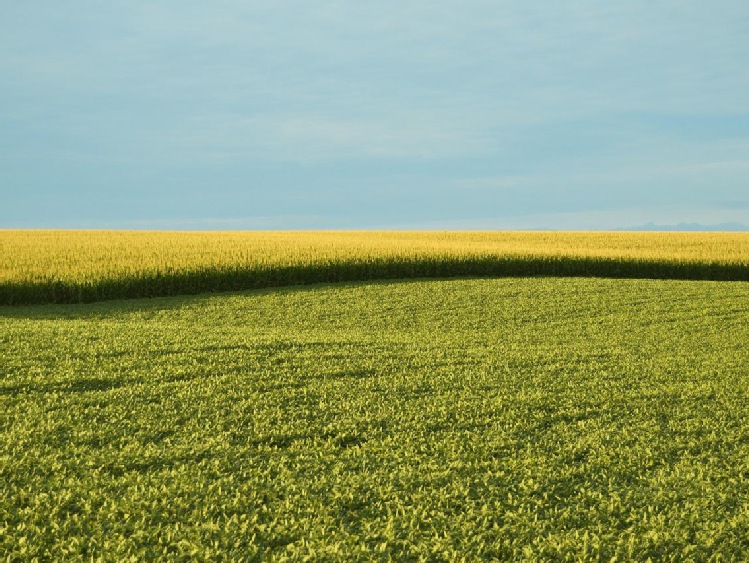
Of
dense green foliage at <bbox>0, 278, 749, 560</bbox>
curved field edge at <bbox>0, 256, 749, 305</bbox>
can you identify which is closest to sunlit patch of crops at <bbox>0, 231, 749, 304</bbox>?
curved field edge at <bbox>0, 256, 749, 305</bbox>

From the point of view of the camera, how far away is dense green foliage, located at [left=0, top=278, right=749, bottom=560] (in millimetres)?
3318

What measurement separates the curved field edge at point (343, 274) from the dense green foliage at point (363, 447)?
4.86m

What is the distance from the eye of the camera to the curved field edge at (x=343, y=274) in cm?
1321

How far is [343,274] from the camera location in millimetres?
15773

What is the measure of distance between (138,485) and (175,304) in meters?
9.32

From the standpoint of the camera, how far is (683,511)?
12.1 ft

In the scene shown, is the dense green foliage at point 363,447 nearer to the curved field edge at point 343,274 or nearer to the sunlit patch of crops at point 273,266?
the curved field edge at point 343,274

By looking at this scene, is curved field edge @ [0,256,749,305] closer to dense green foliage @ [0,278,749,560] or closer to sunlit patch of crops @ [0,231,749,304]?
sunlit patch of crops @ [0,231,749,304]

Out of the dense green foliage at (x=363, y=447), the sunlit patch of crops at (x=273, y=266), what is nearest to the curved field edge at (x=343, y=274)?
the sunlit patch of crops at (x=273, y=266)

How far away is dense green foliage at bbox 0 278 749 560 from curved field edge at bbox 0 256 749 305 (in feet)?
16.0

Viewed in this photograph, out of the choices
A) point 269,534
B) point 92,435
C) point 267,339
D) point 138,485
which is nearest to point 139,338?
point 267,339

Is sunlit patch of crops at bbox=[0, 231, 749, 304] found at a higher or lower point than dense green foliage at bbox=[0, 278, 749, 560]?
higher

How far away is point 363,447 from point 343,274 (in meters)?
11.5

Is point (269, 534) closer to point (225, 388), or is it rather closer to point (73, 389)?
point (225, 388)
